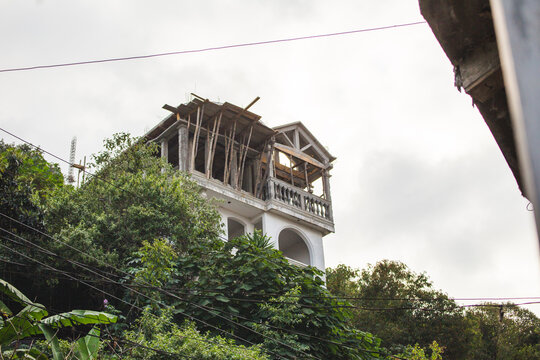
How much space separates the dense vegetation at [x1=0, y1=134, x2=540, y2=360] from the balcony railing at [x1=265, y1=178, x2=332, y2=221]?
3.88 meters

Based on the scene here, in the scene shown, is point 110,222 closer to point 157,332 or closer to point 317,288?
point 157,332

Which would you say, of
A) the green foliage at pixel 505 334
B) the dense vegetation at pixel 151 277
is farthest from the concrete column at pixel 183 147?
the green foliage at pixel 505 334

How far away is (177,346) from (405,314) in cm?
1382

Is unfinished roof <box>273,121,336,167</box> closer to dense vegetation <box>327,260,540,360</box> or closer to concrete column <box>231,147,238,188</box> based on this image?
concrete column <box>231,147,238,188</box>

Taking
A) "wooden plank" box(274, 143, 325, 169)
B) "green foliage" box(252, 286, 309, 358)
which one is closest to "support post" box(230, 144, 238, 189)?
"wooden plank" box(274, 143, 325, 169)

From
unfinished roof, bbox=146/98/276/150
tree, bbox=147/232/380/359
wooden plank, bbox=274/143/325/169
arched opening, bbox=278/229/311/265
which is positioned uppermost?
unfinished roof, bbox=146/98/276/150

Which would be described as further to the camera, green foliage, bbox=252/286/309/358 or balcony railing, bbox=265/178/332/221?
balcony railing, bbox=265/178/332/221

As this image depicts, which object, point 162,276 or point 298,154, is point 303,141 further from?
point 162,276

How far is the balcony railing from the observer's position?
1880 centimetres

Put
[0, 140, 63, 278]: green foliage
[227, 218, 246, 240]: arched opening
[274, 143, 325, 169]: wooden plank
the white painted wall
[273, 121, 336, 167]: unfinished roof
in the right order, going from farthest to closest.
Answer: [273, 121, 336, 167]: unfinished roof < [274, 143, 325, 169]: wooden plank < [227, 218, 246, 240]: arched opening < the white painted wall < [0, 140, 63, 278]: green foliage

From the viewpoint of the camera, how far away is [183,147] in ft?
56.6

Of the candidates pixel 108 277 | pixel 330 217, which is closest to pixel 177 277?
pixel 108 277

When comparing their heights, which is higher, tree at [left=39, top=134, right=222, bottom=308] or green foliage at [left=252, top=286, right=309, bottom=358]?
tree at [left=39, top=134, right=222, bottom=308]

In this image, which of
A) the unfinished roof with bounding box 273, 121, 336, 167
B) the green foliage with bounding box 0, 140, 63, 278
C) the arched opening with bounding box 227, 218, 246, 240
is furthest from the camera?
the unfinished roof with bounding box 273, 121, 336, 167
